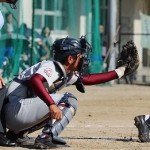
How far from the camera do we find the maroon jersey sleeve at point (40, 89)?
7051 mm

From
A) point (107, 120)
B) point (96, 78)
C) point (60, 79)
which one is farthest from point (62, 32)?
point (60, 79)

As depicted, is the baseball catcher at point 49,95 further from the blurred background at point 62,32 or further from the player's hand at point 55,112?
the blurred background at point 62,32

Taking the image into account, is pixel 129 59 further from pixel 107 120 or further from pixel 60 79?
pixel 107 120

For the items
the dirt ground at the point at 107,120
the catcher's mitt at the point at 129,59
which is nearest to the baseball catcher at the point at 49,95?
the dirt ground at the point at 107,120

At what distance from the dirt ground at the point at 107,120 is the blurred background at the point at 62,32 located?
5.08 feet

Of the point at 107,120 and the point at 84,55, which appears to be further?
the point at 107,120

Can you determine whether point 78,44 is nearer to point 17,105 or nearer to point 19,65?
point 17,105

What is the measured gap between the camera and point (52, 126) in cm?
736

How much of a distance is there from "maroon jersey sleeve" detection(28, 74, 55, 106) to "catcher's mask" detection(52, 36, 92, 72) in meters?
0.54

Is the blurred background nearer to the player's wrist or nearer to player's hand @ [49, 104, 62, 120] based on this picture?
the player's wrist

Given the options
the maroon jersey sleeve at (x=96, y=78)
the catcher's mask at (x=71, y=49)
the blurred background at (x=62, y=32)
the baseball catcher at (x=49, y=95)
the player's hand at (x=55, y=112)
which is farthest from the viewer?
the blurred background at (x=62, y=32)

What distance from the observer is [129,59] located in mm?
8312

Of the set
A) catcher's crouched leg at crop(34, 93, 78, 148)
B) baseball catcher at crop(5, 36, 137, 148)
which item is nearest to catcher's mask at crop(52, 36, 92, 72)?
baseball catcher at crop(5, 36, 137, 148)

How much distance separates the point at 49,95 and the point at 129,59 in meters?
1.54
